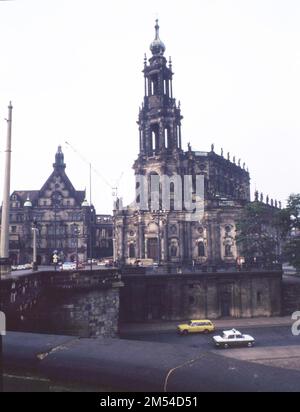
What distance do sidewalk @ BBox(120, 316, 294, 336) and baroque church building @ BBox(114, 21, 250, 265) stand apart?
1762 centimetres

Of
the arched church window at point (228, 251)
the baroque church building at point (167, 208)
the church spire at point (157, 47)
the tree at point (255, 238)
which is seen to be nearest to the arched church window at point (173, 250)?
the baroque church building at point (167, 208)

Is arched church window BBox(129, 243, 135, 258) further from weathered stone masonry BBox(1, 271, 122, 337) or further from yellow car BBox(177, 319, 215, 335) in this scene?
weathered stone masonry BBox(1, 271, 122, 337)

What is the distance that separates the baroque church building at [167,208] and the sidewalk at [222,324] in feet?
57.8

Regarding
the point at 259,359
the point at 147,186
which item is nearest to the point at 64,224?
the point at 147,186

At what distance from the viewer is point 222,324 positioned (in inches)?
1577

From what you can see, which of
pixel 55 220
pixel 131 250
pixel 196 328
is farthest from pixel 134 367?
pixel 55 220

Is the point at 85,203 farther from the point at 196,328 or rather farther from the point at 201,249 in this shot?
the point at 196,328

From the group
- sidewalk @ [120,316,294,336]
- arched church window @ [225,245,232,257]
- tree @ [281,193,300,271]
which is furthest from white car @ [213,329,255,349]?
arched church window @ [225,245,232,257]

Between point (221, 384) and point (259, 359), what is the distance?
26.5 m

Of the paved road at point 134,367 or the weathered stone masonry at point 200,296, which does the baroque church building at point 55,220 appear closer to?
the weathered stone masonry at point 200,296

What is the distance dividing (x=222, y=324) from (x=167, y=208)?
26384mm

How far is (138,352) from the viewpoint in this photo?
3688 millimetres

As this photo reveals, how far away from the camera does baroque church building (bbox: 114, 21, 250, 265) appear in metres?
60.8

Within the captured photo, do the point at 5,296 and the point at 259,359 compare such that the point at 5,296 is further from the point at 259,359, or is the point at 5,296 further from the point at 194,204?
the point at 194,204
